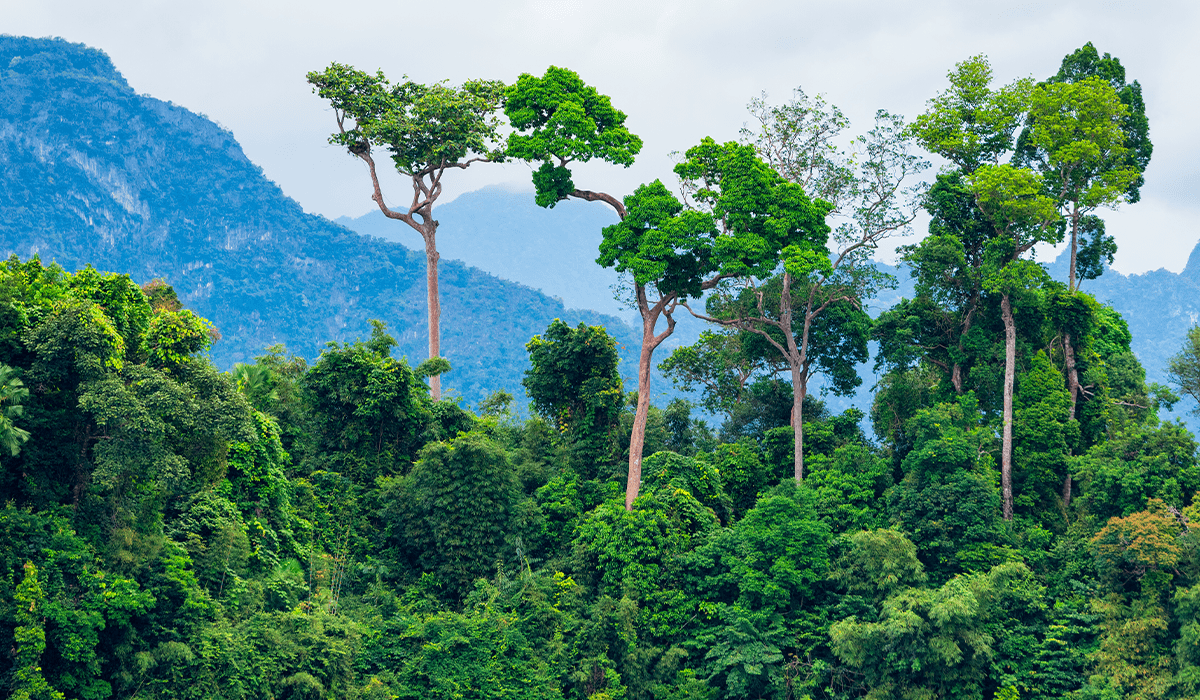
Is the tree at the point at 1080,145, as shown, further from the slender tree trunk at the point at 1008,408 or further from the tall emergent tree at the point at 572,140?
the tall emergent tree at the point at 572,140

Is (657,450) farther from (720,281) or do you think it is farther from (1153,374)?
(1153,374)

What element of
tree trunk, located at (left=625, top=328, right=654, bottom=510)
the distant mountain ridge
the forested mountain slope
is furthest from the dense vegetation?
the forested mountain slope

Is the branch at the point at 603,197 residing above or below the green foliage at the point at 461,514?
above

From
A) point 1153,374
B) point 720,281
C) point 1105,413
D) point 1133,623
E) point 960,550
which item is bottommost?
point 1133,623

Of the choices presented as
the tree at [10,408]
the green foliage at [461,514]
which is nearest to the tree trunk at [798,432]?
the green foliage at [461,514]

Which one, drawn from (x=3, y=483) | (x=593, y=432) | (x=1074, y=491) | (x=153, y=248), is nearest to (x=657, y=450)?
(x=593, y=432)

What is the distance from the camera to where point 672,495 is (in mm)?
21547

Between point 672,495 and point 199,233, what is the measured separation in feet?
332

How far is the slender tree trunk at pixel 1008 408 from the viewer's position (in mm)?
21906

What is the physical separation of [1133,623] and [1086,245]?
11.1m

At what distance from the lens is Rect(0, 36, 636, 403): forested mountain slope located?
99438 millimetres

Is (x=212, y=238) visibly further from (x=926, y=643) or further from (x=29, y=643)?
(x=926, y=643)

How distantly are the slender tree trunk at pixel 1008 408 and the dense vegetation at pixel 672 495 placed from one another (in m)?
0.10

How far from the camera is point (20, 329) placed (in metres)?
15.1
